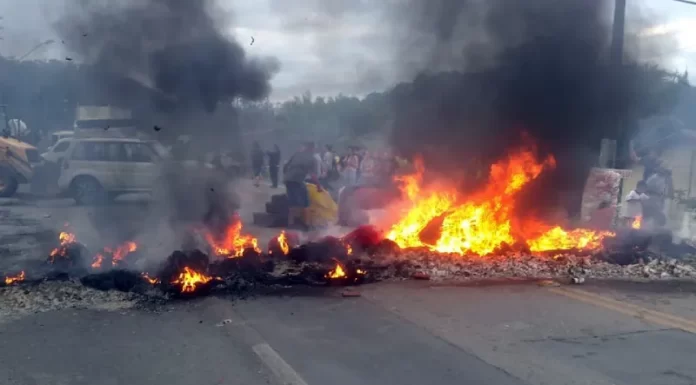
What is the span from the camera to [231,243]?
28.6 feet

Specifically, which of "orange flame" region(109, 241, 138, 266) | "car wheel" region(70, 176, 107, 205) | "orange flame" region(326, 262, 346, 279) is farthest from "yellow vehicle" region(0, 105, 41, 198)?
"orange flame" region(326, 262, 346, 279)

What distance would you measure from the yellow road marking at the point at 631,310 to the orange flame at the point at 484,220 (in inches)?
80.9

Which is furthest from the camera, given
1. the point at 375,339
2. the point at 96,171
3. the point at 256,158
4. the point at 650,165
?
the point at 96,171

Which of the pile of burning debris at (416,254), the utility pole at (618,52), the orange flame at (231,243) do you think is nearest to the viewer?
the pile of burning debris at (416,254)

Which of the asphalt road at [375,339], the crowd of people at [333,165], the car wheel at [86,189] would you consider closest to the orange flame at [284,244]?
the asphalt road at [375,339]

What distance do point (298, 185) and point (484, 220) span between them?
4.20 meters

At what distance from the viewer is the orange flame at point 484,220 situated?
380 inches

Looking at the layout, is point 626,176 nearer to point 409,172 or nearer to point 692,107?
point 409,172

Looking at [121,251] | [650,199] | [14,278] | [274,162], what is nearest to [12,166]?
[274,162]

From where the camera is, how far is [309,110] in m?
19.8

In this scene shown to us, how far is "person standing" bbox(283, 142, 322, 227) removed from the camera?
12.4m

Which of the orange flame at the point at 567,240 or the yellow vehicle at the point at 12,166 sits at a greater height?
the yellow vehicle at the point at 12,166

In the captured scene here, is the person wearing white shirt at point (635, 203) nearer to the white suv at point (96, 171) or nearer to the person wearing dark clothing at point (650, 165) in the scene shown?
the person wearing dark clothing at point (650, 165)

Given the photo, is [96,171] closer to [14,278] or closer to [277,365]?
[14,278]
